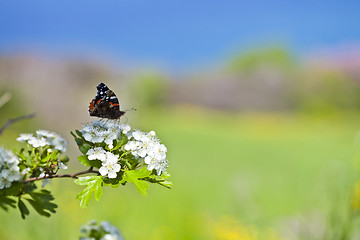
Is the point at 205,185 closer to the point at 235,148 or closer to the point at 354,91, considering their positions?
the point at 235,148

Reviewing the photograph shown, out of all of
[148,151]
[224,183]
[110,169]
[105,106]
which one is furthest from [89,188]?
[224,183]

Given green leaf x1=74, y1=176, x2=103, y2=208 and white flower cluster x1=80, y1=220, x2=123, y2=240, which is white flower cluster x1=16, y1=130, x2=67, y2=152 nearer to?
green leaf x1=74, y1=176, x2=103, y2=208

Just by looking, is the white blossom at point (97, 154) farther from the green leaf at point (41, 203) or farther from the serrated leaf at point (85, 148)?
the green leaf at point (41, 203)

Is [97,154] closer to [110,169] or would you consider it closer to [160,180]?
[110,169]

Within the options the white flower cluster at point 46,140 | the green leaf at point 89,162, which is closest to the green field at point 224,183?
the white flower cluster at point 46,140

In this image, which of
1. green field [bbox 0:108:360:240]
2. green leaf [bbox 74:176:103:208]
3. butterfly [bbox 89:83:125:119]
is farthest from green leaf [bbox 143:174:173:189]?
green field [bbox 0:108:360:240]
